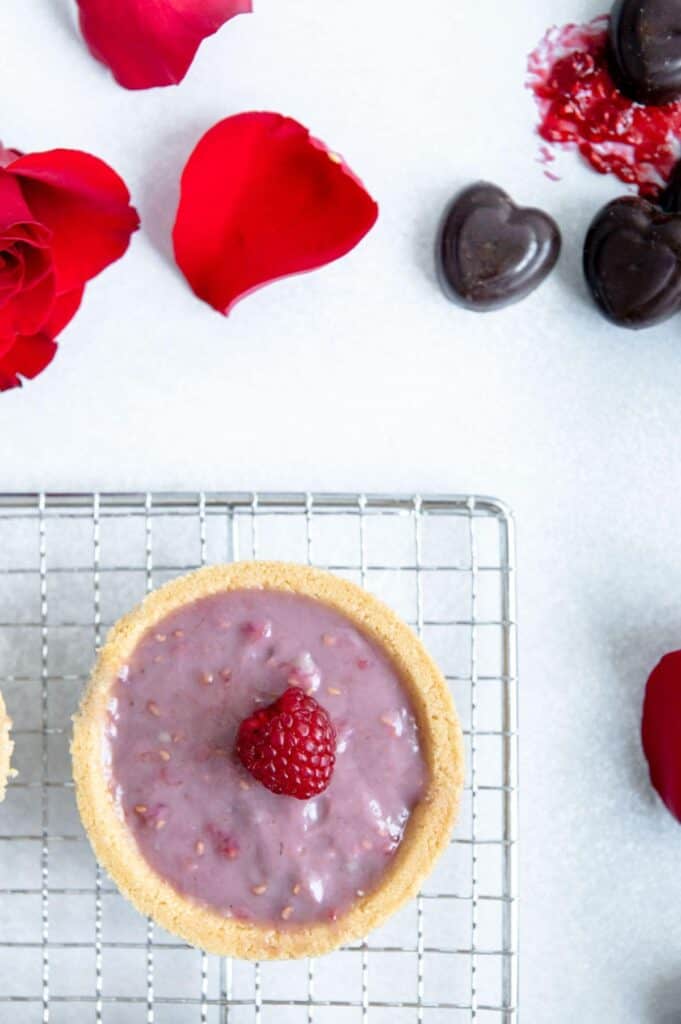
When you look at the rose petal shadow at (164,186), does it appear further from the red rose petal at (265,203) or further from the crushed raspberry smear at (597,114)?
the crushed raspberry smear at (597,114)

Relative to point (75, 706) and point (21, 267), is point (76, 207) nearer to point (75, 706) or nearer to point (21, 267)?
point (21, 267)

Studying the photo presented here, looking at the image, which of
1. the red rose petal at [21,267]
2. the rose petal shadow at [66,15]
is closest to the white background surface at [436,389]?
the rose petal shadow at [66,15]

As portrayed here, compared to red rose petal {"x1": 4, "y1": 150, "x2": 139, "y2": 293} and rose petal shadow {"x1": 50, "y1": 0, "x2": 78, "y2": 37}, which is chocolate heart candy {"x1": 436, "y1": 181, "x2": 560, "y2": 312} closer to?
red rose petal {"x1": 4, "y1": 150, "x2": 139, "y2": 293}

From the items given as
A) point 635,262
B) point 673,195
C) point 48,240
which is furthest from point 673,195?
point 48,240

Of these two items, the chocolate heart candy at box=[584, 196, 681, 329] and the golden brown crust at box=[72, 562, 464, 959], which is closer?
the golden brown crust at box=[72, 562, 464, 959]

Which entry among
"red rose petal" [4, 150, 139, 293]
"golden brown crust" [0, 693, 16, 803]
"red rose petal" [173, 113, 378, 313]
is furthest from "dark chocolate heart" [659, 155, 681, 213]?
"golden brown crust" [0, 693, 16, 803]

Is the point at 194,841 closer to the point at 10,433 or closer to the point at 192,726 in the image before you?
the point at 192,726

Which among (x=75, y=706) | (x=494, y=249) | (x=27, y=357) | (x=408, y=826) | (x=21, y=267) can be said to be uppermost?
(x=494, y=249)
